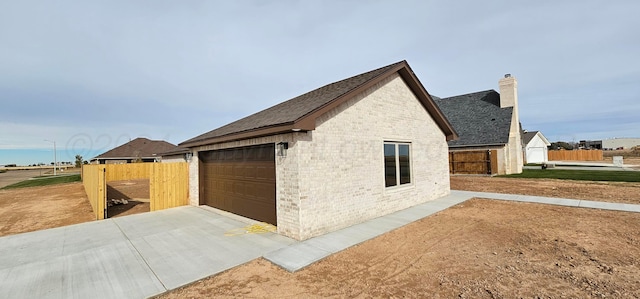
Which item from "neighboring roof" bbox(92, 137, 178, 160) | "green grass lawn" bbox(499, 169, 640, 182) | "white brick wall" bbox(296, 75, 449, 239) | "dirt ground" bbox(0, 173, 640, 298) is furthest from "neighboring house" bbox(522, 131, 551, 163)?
"neighboring roof" bbox(92, 137, 178, 160)

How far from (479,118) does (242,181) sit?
24230 mm

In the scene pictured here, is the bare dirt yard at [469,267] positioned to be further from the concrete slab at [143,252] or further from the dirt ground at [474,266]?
the concrete slab at [143,252]

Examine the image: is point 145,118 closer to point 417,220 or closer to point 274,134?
point 274,134

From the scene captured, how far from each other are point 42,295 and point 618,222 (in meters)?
12.6

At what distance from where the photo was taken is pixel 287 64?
51.7ft

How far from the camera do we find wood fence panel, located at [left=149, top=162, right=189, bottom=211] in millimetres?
10500

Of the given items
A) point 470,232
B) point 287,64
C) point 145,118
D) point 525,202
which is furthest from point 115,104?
point 525,202

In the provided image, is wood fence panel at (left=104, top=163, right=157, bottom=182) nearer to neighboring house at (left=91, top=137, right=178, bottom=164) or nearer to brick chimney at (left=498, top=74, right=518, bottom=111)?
neighboring house at (left=91, top=137, right=178, bottom=164)

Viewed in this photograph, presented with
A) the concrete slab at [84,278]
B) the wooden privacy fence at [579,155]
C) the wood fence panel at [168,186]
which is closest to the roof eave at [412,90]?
the concrete slab at [84,278]

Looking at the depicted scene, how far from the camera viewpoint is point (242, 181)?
877 centimetres

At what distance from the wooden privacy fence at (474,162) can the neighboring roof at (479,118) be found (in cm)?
86

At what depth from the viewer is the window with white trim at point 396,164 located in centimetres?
875

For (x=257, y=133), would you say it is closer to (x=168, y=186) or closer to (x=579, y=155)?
(x=168, y=186)

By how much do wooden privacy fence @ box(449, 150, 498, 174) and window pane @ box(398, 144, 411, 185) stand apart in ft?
50.2
